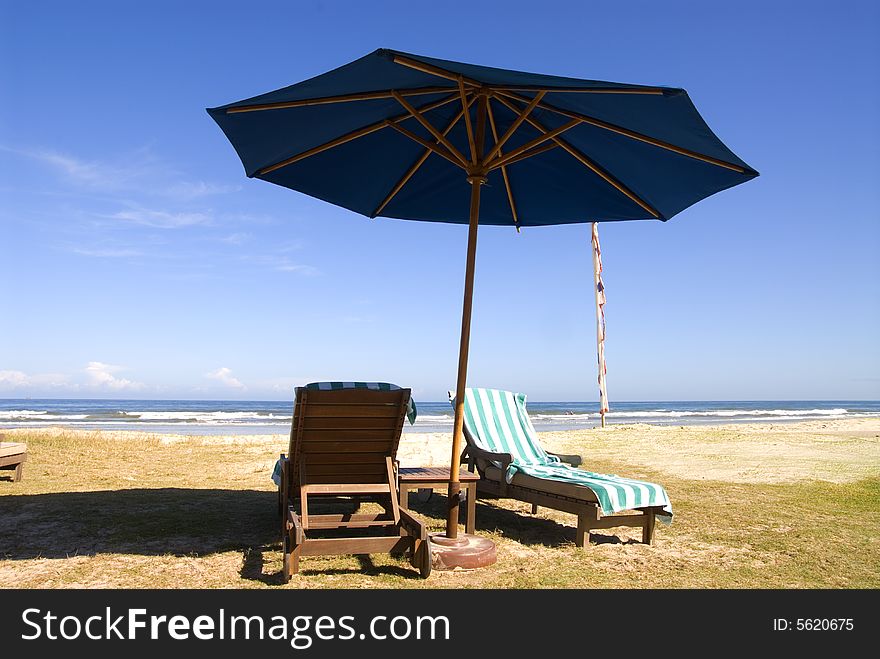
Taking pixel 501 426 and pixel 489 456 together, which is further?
pixel 501 426

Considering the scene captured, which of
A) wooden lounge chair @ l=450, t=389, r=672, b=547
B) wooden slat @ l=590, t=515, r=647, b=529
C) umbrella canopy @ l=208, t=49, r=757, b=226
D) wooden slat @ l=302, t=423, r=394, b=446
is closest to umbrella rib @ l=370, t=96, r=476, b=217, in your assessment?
umbrella canopy @ l=208, t=49, r=757, b=226

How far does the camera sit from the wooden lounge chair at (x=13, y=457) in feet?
22.6

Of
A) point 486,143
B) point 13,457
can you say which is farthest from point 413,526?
point 13,457

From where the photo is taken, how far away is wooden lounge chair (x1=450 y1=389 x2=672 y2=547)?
4.89m

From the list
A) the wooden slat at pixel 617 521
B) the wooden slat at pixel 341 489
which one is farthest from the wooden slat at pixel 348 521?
the wooden slat at pixel 617 521

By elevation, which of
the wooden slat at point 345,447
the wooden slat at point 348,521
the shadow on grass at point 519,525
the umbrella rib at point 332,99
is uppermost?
the umbrella rib at point 332,99

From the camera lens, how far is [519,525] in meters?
5.74

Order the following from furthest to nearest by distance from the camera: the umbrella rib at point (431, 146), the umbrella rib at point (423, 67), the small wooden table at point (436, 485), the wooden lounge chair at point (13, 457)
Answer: the wooden lounge chair at point (13, 457), the small wooden table at point (436, 485), the umbrella rib at point (431, 146), the umbrella rib at point (423, 67)

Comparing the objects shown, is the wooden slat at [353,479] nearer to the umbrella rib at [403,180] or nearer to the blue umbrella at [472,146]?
the blue umbrella at [472,146]

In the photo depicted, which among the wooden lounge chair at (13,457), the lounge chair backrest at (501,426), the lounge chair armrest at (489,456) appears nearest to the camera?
the lounge chair armrest at (489,456)

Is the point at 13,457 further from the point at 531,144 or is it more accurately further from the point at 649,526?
the point at 649,526

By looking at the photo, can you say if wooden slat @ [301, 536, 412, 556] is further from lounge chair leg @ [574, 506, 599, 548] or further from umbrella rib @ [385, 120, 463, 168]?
umbrella rib @ [385, 120, 463, 168]

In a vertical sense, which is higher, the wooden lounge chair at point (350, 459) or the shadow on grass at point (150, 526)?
the wooden lounge chair at point (350, 459)

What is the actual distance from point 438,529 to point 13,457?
4899 millimetres
